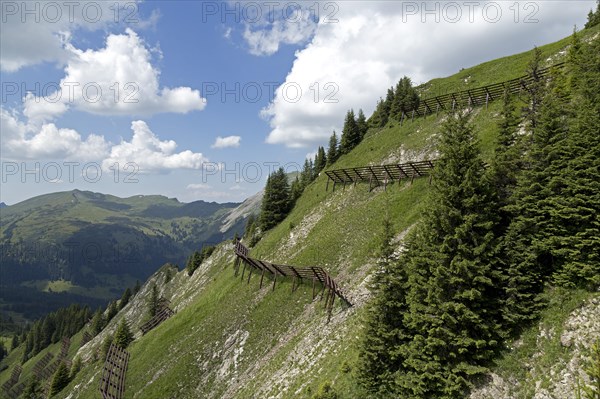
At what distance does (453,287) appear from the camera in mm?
20500

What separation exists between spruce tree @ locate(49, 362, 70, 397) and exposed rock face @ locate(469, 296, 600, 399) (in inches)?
3535

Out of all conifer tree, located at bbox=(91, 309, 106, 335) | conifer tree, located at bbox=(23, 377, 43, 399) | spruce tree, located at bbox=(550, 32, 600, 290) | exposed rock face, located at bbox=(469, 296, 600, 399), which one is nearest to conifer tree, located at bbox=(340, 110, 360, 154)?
spruce tree, located at bbox=(550, 32, 600, 290)

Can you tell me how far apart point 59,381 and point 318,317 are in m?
74.2

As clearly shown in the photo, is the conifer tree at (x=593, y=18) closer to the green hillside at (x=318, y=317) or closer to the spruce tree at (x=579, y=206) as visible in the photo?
the green hillside at (x=318, y=317)

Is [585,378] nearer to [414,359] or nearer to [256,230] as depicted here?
[414,359]

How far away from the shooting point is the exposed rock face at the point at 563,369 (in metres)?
16.2

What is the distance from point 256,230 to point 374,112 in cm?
3807

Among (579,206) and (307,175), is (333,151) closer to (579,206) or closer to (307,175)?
(307,175)

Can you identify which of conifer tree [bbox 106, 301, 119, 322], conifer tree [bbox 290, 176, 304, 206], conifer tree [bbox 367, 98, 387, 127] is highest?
conifer tree [bbox 367, 98, 387, 127]

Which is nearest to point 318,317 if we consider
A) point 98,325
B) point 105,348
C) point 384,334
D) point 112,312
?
point 384,334

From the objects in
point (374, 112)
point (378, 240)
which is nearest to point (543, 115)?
point (378, 240)

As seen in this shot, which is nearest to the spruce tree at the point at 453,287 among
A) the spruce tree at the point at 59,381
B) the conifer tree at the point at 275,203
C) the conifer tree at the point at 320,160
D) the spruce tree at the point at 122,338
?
the conifer tree at the point at 275,203

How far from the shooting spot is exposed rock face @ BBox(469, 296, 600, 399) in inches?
636

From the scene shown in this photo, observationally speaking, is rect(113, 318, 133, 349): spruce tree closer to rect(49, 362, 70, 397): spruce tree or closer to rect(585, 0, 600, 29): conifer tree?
rect(49, 362, 70, 397): spruce tree
